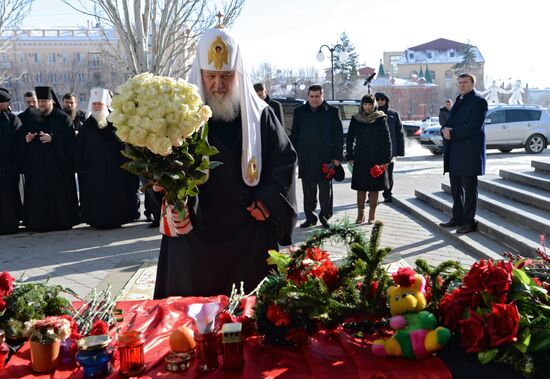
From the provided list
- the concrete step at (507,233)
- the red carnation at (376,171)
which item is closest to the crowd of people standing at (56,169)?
the red carnation at (376,171)

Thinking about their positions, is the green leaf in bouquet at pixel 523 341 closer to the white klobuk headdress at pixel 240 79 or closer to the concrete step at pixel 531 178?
the white klobuk headdress at pixel 240 79

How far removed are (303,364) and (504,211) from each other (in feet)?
22.6

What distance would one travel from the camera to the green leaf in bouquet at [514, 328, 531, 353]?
75.0 inches

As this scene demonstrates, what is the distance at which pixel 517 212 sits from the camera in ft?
25.9

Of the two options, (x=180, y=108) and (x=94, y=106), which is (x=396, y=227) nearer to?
(x=94, y=106)

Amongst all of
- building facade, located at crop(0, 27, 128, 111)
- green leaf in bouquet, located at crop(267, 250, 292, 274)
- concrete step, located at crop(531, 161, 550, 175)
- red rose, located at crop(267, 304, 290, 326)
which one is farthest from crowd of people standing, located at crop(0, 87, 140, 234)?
building facade, located at crop(0, 27, 128, 111)

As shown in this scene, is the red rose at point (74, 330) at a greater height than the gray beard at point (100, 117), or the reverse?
the gray beard at point (100, 117)

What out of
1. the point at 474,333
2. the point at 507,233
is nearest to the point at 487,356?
the point at 474,333

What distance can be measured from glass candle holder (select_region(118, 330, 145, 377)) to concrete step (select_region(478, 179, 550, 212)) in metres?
7.04

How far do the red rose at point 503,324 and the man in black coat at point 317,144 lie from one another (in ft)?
21.4

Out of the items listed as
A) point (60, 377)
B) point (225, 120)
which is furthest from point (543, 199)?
point (60, 377)

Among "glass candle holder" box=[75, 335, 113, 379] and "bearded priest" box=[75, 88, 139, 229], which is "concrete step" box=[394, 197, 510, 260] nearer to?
"bearded priest" box=[75, 88, 139, 229]

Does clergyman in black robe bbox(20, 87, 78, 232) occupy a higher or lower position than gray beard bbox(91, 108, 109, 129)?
lower

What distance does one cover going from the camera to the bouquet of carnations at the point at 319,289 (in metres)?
2.13
